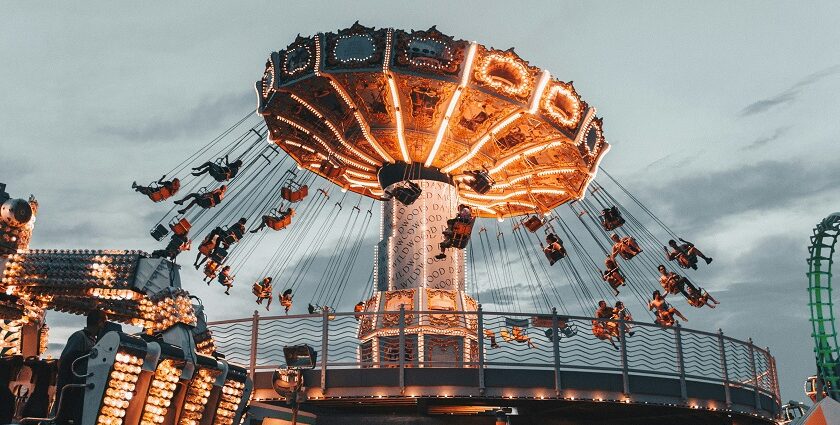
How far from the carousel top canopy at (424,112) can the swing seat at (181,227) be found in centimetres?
370

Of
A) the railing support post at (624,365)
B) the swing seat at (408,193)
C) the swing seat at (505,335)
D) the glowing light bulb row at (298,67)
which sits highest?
the glowing light bulb row at (298,67)

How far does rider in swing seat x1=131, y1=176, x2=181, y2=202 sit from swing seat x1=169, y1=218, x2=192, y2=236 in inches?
31.7

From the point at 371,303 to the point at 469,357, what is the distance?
362 centimetres

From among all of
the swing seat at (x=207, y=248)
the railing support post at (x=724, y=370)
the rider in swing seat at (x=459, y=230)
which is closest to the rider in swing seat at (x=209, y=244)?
the swing seat at (x=207, y=248)

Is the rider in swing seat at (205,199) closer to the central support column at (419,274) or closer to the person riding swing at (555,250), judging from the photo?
the central support column at (419,274)

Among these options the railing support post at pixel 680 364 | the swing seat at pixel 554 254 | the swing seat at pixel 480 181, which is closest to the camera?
the railing support post at pixel 680 364

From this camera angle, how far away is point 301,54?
856 inches

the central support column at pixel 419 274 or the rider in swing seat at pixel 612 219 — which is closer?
the central support column at pixel 419 274

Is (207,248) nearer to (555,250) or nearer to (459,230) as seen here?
(459,230)

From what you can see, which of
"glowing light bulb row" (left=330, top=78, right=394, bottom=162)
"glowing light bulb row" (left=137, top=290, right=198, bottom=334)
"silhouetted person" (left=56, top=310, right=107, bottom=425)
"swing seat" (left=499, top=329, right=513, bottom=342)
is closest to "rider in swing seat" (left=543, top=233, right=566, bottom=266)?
"glowing light bulb row" (left=330, top=78, right=394, bottom=162)

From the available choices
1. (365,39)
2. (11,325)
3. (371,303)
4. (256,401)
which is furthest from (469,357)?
(11,325)

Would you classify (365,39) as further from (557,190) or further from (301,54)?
(557,190)

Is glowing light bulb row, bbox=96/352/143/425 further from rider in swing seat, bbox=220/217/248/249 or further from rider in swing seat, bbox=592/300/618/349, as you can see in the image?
rider in swing seat, bbox=220/217/248/249

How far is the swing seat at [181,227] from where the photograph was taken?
23.8 meters
